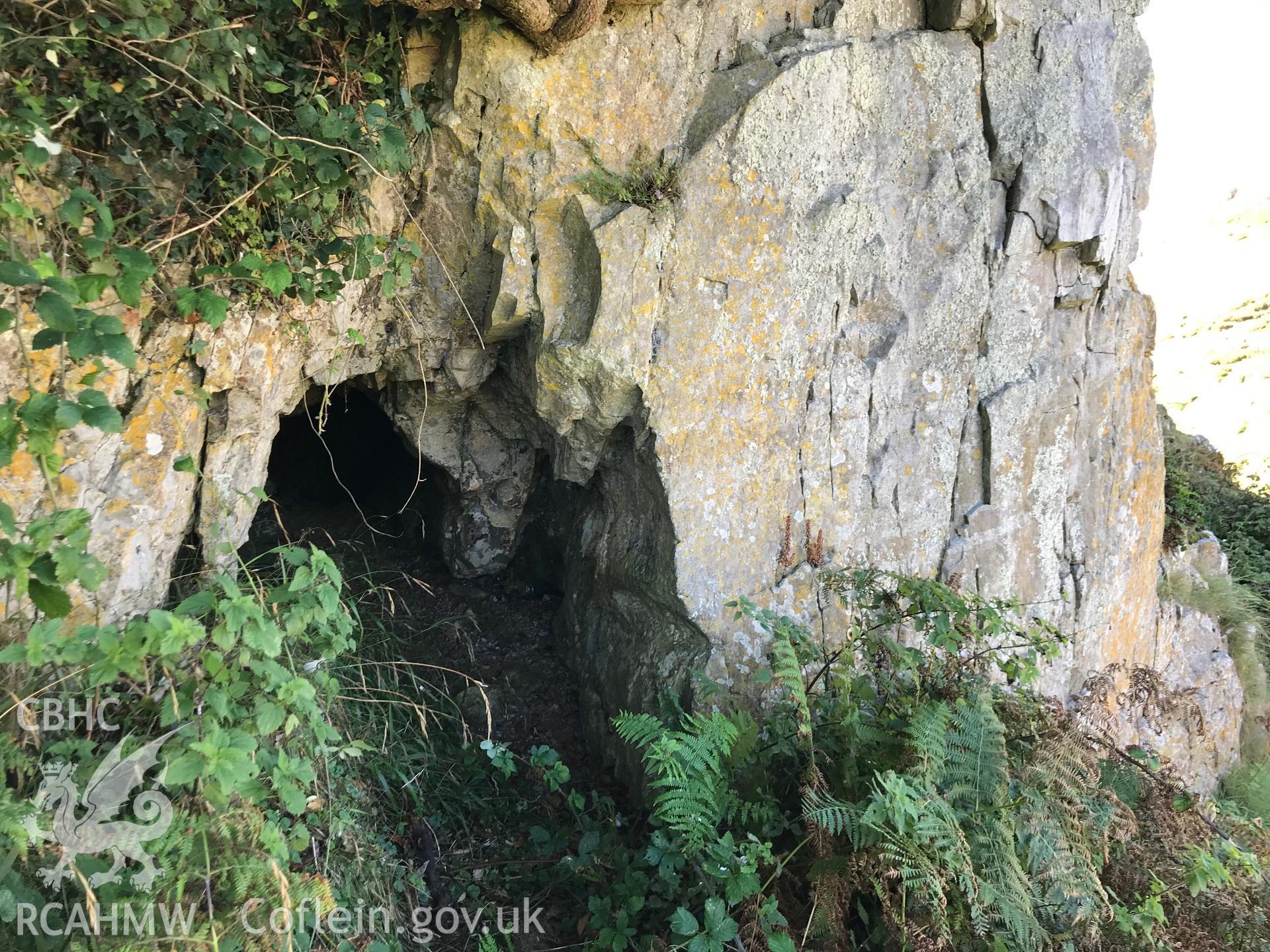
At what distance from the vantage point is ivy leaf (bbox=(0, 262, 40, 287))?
1938 mm

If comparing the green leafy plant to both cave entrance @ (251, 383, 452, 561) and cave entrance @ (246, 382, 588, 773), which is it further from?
cave entrance @ (251, 383, 452, 561)

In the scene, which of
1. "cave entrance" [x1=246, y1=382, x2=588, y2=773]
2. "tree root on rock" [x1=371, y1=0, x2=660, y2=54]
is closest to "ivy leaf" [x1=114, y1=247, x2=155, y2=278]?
"cave entrance" [x1=246, y1=382, x2=588, y2=773]

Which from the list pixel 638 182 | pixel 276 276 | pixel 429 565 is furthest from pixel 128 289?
pixel 429 565

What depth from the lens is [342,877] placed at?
109 inches

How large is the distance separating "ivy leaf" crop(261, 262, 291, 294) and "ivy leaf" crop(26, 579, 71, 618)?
141 centimetres

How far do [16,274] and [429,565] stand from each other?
3492mm

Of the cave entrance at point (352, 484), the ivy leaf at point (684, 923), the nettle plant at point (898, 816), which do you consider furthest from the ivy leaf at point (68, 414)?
the cave entrance at point (352, 484)

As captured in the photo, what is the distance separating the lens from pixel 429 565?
5258mm

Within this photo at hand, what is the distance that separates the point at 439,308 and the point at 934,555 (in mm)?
2849

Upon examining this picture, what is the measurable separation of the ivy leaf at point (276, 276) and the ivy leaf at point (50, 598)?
1409 millimetres

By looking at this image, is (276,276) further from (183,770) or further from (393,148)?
(183,770)

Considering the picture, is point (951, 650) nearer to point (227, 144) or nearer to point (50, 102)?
point (227, 144)

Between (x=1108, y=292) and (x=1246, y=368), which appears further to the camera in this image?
(x=1246, y=368)

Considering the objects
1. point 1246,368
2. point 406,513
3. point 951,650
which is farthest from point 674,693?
point 1246,368
